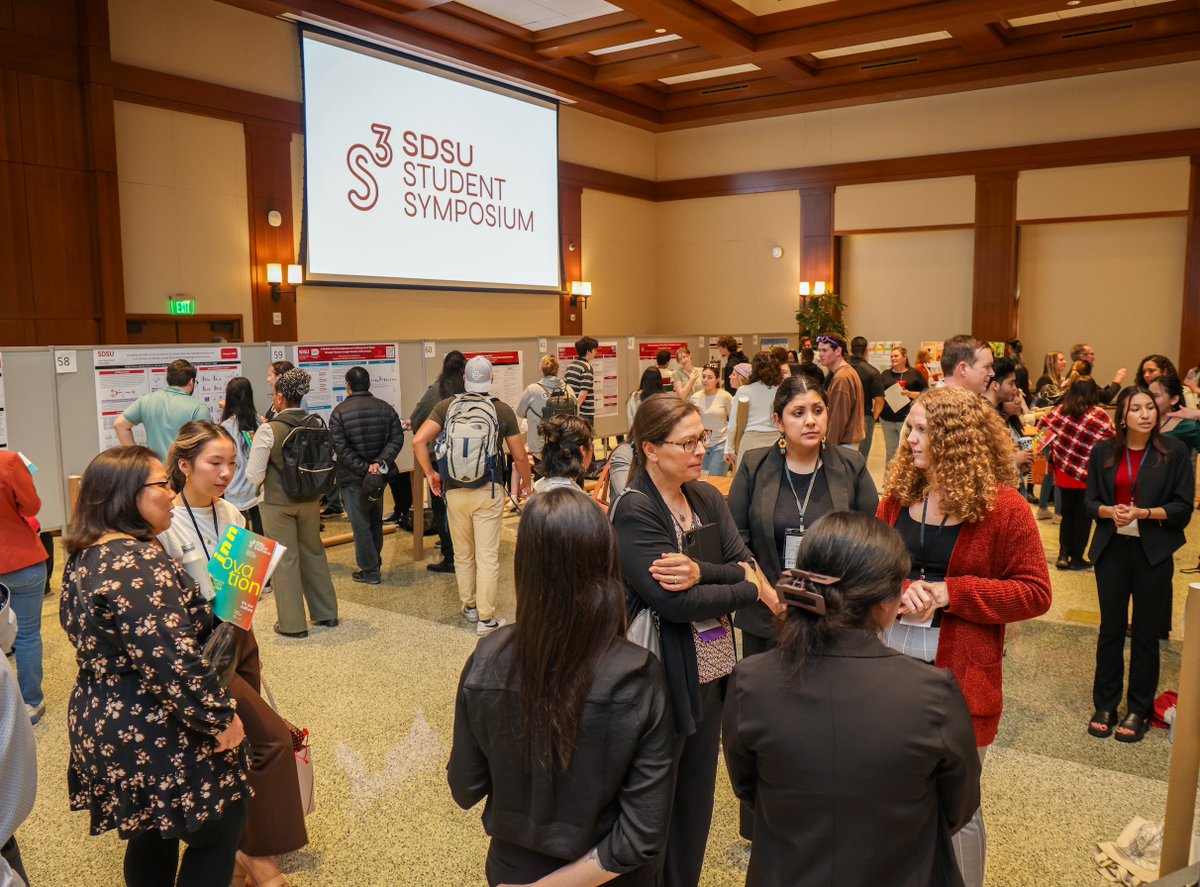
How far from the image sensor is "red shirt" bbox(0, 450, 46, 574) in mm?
3898

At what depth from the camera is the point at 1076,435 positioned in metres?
5.65

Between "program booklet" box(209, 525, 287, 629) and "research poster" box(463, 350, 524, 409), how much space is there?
21.8 ft

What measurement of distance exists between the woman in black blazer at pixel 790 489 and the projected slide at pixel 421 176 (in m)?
9.16

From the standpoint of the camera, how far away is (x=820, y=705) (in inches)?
59.1

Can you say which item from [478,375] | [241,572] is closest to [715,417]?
[478,375]

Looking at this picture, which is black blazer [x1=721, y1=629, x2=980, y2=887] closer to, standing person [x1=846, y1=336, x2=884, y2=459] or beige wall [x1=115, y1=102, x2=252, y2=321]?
standing person [x1=846, y1=336, x2=884, y2=459]

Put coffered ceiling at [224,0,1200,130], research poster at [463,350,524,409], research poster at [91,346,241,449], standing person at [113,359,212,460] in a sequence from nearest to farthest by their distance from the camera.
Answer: standing person at [113,359,212,460], research poster at [91,346,241,449], research poster at [463,350,524,409], coffered ceiling at [224,0,1200,130]

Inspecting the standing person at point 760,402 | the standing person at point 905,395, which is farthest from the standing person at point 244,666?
the standing person at point 905,395

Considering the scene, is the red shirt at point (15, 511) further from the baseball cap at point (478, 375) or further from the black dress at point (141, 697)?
the baseball cap at point (478, 375)

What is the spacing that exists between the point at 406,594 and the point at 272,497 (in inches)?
51.6

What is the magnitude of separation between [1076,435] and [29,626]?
5831 millimetres

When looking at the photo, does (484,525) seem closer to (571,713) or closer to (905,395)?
(571,713)

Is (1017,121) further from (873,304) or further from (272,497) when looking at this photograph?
(272,497)

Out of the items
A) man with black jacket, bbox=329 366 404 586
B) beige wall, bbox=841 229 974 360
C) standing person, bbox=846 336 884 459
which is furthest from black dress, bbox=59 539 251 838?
beige wall, bbox=841 229 974 360
